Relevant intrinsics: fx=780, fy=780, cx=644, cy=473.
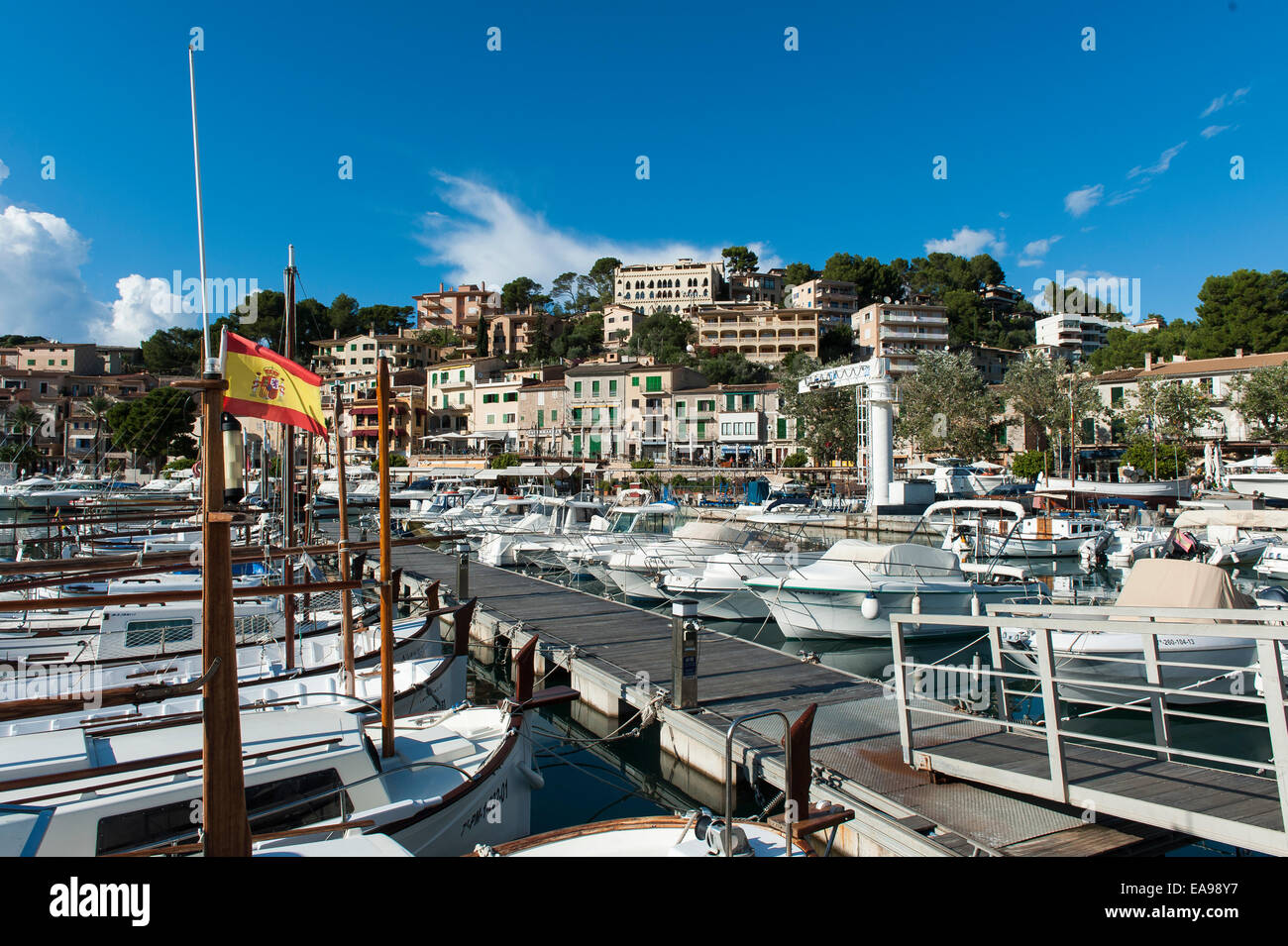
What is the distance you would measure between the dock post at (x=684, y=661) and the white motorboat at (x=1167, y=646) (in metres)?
4.98

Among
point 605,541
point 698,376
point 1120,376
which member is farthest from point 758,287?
point 605,541

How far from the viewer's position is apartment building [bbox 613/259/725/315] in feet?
430

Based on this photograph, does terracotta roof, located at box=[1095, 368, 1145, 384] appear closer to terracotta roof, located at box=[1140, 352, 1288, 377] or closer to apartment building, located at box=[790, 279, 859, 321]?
terracotta roof, located at box=[1140, 352, 1288, 377]

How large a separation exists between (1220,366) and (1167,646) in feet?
211

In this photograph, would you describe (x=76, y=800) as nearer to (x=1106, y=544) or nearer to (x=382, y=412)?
(x=382, y=412)

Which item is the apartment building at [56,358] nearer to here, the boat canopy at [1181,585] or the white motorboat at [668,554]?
the white motorboat at [668,554]

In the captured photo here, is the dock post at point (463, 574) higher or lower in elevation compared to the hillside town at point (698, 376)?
lower

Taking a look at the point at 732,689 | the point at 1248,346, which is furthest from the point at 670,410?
the point at 732,689

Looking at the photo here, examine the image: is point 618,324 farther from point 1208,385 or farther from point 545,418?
point 1208,385

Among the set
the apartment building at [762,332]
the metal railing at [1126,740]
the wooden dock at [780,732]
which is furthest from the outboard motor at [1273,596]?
the apartment building at [762,332]

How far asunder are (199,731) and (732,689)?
7605 mm

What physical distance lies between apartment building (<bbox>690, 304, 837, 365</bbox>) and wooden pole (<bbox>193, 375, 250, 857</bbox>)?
96972 mm

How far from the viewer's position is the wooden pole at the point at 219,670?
4000 millimetres

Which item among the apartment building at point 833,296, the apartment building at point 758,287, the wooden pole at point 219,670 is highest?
the apartment building at point 758,287
